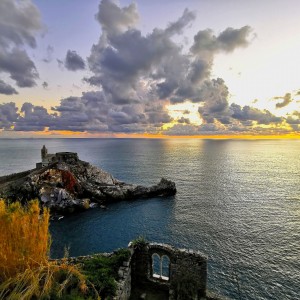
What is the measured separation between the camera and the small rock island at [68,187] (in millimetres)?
51344

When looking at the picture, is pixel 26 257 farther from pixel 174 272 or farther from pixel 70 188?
pixel 70 188

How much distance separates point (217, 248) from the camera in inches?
1350

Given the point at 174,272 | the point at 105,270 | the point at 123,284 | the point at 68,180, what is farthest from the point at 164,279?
the point at 68,180

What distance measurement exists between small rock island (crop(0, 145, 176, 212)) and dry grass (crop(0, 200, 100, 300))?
39.4 metres

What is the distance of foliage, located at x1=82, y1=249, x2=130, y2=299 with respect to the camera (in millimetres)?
14797

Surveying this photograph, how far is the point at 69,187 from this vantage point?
55.7 m

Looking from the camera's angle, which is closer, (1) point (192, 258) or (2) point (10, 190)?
(1) point (192, 258)

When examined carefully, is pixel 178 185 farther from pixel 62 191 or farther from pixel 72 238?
pixel 72 238

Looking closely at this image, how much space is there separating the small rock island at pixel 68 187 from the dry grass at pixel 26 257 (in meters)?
39.4

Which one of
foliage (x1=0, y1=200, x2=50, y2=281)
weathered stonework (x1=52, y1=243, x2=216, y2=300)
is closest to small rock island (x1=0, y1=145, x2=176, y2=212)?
weathered stonework (x1=52, y1=243, x2=216, y2=300)

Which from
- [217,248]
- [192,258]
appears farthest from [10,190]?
[192,258]

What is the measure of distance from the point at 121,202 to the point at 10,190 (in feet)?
80.0

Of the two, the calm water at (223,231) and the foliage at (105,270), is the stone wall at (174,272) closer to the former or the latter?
the foliage at (105,270)

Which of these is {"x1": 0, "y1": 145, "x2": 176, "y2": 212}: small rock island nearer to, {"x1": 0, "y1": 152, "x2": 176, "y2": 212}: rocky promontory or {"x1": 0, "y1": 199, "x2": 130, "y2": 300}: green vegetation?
{"x1": 0, "y1": 152, "x2": 176, "y2": 212}: rocky promontory
